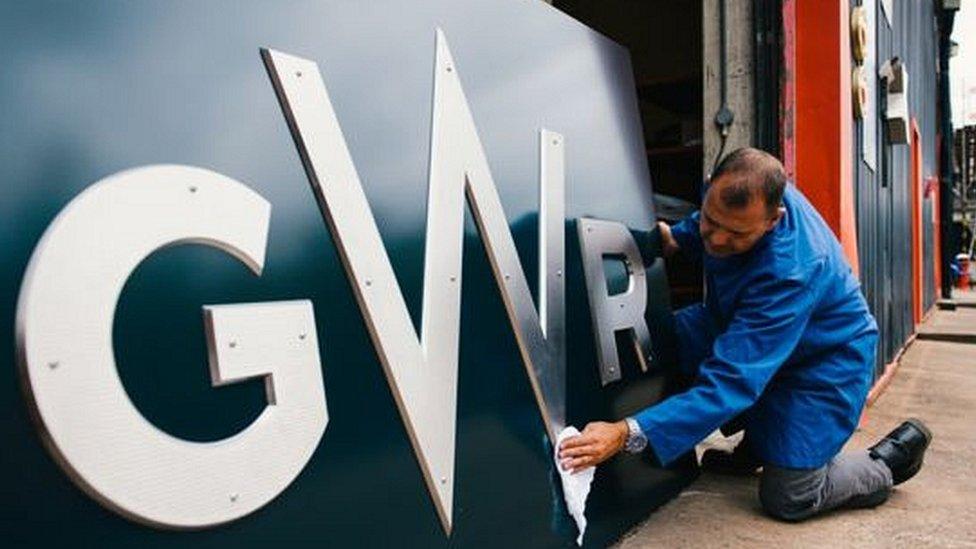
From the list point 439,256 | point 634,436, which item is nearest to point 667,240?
point 634,436

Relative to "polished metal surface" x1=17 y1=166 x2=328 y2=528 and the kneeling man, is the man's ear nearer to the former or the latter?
the kneeling man

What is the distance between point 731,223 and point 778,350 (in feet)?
0.99

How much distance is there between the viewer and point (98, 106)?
32.7 inches

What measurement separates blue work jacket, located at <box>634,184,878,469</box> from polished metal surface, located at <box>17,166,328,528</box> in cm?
90

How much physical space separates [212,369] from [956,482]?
2215mm

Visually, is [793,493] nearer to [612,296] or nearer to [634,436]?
[634,436]

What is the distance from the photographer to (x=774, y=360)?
1738 mm

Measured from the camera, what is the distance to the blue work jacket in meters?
1.70

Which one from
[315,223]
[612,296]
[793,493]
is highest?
[315,223]

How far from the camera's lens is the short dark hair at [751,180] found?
1688 millimetres

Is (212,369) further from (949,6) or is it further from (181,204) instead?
(949,6)

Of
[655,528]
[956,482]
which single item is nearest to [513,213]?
[655,528]

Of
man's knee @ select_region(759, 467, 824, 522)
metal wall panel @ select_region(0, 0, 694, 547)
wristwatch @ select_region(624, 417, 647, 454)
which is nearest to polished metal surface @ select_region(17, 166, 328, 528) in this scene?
metal wall panel @ select_region(0, 0, 694, 547)

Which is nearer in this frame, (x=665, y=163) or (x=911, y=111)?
(x=665, y=163)
